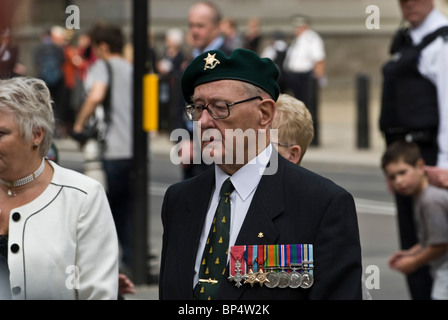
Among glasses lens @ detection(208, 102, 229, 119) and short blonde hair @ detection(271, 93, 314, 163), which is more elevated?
glasses lens @ detection(208, 102, 229, 119)

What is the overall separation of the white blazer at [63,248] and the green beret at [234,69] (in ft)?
2.38

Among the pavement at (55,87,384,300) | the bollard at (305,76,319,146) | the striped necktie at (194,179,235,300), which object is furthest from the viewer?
the bollard at (305,76,319,146)

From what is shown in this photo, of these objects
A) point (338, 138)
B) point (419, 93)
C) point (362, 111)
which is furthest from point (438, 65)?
point (338, 138)

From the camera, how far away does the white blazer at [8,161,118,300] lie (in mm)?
3990

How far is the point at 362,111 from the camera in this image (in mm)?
20031

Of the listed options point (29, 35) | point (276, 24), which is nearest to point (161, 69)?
point (29, 35)

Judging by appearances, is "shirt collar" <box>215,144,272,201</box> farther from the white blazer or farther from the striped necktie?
the white blazer

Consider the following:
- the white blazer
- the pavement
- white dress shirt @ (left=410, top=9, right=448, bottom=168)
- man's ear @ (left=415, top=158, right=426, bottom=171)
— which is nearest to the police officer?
white dress shirt @ (left=410, top=9, right=448, bottom=168)

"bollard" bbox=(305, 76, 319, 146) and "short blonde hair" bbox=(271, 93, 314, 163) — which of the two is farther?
"bollard" bbox=(305, 76, 319, 146)

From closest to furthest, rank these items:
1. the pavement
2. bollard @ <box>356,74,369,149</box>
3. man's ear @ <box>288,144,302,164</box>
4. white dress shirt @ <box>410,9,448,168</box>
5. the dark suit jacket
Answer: the dark suit jacket → man's ear @ <box>288,144,302,164</box> → white dress shirt @ <box>410,9,448,168</box> → the pavement → bollard @ <box>356,74,369,149</box>

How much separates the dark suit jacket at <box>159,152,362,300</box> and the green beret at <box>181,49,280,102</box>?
299mm

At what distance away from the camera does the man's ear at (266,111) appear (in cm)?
367

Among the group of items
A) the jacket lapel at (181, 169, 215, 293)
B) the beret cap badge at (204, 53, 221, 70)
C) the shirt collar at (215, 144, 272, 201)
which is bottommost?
the jacket lapel at (181, 169, 215, 293)

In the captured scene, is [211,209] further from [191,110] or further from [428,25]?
[428,25]
